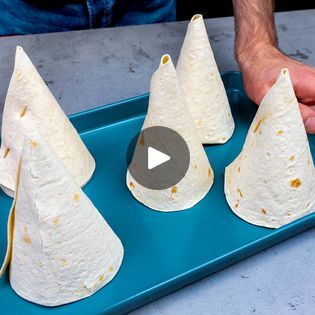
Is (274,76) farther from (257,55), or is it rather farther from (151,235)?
(151,235)

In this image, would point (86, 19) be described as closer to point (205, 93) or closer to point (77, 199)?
point (205, 93)

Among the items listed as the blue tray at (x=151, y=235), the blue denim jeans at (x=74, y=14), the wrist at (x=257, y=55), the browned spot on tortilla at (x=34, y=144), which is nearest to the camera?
the browned spot on tortilla at (x=34, y=144)

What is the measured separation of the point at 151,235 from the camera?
2.75 feet

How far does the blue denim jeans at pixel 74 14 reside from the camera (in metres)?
1.37

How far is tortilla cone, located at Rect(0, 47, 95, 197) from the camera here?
0.85 metres

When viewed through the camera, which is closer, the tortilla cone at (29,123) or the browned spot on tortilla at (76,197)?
the browned spot on tortilla at (76,197)

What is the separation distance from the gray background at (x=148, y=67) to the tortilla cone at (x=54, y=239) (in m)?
0.15

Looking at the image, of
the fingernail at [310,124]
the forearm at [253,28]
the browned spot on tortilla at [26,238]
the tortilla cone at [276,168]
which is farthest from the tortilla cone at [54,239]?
the forearm at [253,28]

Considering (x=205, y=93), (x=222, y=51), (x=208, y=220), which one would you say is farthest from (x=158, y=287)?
(x=222, y=51)

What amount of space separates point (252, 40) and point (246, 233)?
543mm

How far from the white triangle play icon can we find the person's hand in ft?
0.96

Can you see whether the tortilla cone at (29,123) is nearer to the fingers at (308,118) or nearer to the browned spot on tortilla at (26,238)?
the browned spot on tortilla at (26,238)

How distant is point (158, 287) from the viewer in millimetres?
732

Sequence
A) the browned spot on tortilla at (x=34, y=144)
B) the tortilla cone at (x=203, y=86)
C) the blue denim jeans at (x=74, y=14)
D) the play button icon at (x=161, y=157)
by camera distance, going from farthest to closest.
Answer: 1. the blue denim jeans at (x=74, y=14)
2. the tortilla cone at (x=203, y=86)
3. the play button icon at (x=161, y=157)
4. the browned spot on tortilla at (x=34, y=144)
